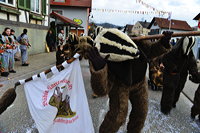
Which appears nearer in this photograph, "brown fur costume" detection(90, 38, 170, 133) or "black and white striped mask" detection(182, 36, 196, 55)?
"brown fur costume" detection(90, 38, 170, 133)

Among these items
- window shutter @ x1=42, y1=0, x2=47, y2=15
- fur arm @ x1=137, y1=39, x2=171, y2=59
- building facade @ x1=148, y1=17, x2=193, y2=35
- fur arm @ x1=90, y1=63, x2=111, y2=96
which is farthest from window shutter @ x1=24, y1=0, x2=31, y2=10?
building facade @ x1=148, y1=17, x2=193, y2=35

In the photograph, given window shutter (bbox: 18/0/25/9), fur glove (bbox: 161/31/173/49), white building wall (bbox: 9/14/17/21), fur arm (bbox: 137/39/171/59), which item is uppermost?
window shutter (bbox: 18/0/25/9)

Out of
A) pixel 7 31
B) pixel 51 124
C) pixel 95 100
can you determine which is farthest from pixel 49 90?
pixel 7 31

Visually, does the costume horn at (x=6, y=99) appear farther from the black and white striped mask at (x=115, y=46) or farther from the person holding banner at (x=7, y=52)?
the person holding banner at (x=7, y=52)

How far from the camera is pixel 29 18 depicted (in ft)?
34.6

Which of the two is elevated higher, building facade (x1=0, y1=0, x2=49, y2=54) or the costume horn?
building facade (x1=0, y1=0, x2=49, y2=54)

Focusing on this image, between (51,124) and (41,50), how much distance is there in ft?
36.0

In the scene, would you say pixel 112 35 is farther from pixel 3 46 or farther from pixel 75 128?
pixel 3 46

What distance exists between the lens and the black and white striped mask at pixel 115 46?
1866mm

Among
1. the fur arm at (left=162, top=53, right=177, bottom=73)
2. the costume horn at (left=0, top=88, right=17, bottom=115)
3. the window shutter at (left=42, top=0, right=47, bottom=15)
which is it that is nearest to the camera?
the costume horn at (left=0, top=88, right=17, bottom=115)

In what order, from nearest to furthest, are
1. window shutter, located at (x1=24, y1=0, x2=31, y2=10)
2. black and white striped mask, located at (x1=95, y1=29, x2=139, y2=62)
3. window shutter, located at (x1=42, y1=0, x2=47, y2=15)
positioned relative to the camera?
black and white striped mask, located at (x1=95, y1=29, x2=139, y2=62) < window shutter, located at (x1=24, y1=0, x2=31, y2=10) < window shutter, located at (x1=42, y1=0, x2=47, y2=15)

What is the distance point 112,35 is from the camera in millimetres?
1899

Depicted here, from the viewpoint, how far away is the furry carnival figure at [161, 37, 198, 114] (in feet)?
10.7

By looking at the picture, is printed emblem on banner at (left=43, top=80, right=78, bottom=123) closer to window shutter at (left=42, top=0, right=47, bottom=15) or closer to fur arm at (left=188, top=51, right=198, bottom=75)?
fur arm at (left=188, top=51, right=198, bottom=75)
